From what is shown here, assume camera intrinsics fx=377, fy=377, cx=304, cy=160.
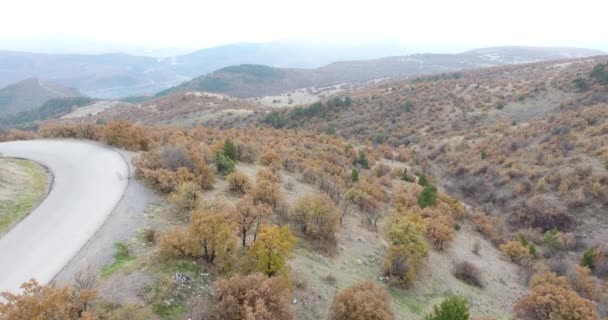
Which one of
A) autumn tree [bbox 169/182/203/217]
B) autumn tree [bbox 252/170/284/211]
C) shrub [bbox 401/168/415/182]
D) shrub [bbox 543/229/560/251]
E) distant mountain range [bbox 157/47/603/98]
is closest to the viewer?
autumn tree [bbox 169/182/203/217]

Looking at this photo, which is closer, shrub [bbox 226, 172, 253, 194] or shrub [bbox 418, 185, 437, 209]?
shrub [bbox 226, 172, 253, 194]

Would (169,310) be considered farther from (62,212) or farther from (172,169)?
(172,169)

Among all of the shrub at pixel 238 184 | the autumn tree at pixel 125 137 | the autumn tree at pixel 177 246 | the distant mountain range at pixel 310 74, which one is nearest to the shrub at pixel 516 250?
the shrub at pixel 238 184

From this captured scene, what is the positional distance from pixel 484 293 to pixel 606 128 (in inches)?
801

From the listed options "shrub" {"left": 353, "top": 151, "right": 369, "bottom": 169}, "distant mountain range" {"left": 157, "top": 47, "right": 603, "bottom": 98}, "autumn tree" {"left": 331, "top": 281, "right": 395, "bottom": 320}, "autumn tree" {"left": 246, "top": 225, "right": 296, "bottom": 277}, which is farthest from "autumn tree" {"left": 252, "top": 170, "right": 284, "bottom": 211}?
"distant mountain range" {"left": 157, "top": 47, "right": 603, "bottom": 98}

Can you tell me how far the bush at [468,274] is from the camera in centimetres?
1394

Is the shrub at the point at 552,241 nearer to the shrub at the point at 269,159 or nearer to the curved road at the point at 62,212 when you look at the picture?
the shrub at the point at 269,159

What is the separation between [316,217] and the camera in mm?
13359

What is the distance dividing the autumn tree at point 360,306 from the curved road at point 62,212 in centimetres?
648

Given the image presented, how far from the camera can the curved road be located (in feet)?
29.3

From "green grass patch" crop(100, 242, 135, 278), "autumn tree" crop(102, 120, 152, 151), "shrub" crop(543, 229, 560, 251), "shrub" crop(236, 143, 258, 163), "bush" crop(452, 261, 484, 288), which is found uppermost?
"autumn tree" crop(102, 120, 152, 151)

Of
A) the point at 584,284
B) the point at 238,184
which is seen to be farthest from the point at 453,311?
the point at 238,184

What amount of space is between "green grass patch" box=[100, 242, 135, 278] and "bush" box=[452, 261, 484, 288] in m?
11.3

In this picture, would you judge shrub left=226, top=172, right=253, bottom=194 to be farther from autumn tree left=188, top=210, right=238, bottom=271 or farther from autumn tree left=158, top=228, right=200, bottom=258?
autumn tree left=158, top=228, right=200, bottom=258
